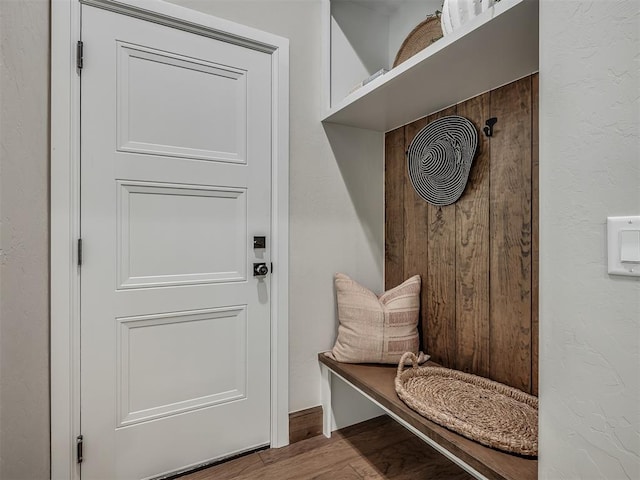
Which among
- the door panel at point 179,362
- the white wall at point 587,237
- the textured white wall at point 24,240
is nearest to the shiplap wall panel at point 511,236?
the white wall at point 587,237

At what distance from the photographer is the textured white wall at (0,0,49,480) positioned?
1.22 metres

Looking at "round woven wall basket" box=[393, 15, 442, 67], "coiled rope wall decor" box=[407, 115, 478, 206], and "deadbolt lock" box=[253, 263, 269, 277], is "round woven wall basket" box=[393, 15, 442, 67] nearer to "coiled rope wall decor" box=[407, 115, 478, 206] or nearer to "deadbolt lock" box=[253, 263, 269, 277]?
"coiled rope wall decor" box=[407, 115, 478, 206]

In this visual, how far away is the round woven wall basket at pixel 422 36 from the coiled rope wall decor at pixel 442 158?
0.33 meters

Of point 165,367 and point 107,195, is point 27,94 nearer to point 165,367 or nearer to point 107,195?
point 107,195

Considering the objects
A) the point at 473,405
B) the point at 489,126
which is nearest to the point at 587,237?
the point at 473,405

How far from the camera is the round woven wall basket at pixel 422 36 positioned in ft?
4.72

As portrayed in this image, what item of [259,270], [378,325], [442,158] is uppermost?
[442,158]

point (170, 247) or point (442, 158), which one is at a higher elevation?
point (442, 158)

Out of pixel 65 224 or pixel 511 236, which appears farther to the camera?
pixel 511 236

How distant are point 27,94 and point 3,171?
0.94 ft

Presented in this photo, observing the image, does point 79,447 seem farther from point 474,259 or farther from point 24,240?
point 474,259

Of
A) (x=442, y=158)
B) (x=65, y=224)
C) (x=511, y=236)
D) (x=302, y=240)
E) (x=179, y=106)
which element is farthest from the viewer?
(x=302, y=240)

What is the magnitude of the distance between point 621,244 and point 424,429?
831 millimetres

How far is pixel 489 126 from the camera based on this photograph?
152 centimetres
